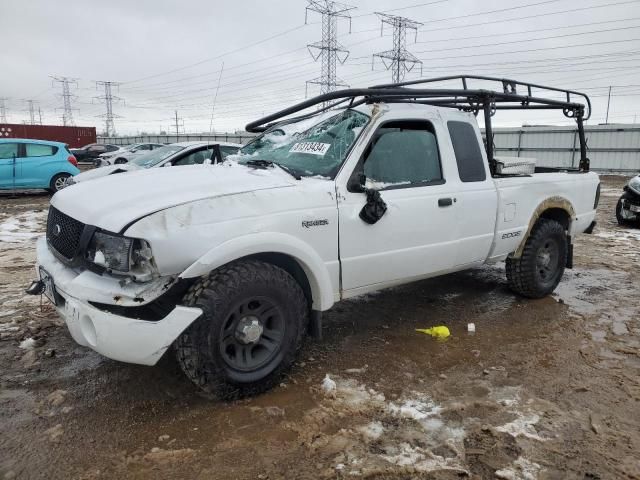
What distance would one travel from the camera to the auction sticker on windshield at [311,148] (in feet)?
11.7

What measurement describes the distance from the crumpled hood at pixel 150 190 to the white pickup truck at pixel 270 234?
0.5 inches

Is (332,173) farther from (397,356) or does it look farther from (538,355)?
(538,355)

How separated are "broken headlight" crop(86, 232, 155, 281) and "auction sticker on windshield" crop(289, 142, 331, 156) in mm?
1449

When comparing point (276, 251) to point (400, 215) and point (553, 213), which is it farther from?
point (553, 213)

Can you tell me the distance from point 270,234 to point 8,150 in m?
12.1

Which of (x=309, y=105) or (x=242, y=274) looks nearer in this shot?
(x=242, y=274)

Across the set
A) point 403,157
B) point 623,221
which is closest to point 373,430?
point 403,157

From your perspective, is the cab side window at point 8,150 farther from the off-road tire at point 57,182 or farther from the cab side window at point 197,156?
the cab side window at point 197,156

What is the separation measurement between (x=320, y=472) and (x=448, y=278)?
394 centimetres

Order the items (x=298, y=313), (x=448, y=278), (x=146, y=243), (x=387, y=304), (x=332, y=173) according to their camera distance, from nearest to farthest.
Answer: (x=146, y=243) < (x=298, y=313) < (x=332, y=173) < (x=387, y=304) < (x=448, y=278)

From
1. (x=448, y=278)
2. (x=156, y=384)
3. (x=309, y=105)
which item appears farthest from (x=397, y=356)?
(x=448, y=278)

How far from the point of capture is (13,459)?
2.46 m

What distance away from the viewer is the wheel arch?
16.0 feet

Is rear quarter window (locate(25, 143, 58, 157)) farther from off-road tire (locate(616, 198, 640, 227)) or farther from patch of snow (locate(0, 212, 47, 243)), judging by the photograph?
off-road tire (locate(616, 198, 640, 227))
